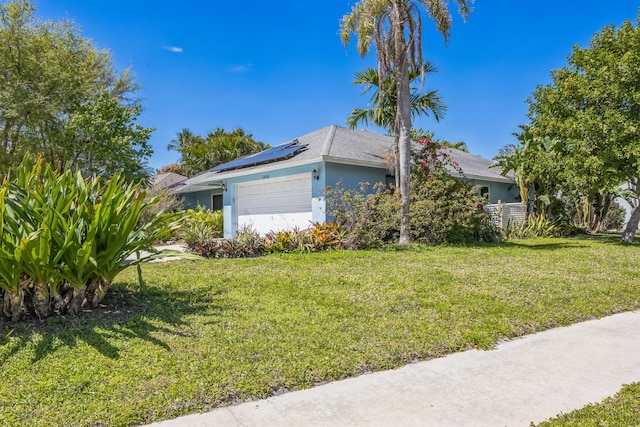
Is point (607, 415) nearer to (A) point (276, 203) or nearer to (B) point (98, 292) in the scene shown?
(B) point (98, 292)

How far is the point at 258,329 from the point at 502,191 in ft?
60.1

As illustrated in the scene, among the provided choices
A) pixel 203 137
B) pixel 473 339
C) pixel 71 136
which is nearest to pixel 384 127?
pixel 473 339

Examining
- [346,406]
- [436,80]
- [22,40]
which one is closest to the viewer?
[346,406]

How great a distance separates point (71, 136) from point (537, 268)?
760 inches

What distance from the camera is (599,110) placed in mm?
13133

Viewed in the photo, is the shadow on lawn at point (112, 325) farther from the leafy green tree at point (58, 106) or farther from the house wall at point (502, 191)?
the house wall at point (502, 191)

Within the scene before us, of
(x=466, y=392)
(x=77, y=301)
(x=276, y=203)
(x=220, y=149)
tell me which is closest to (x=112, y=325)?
(x=77, y=301)

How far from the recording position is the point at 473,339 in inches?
177

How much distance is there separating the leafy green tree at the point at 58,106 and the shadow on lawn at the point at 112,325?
14482 millimetres

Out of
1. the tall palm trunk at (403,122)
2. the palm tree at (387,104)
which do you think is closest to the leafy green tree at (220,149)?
the palm tree at (387,104)

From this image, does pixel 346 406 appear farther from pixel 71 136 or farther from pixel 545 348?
pixel 71 136

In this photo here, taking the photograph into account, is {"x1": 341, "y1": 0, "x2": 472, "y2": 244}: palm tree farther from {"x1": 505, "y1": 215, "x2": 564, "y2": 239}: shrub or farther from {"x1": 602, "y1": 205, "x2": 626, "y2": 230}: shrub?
{"x1": 602, "y1": 205, "x2": 626, "y2": 230}: shrub

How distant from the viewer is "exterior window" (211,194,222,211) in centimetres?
2161

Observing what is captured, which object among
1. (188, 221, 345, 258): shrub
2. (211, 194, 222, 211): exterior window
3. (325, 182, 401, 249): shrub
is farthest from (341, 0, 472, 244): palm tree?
(211, 194, 222, 211): exterior window
